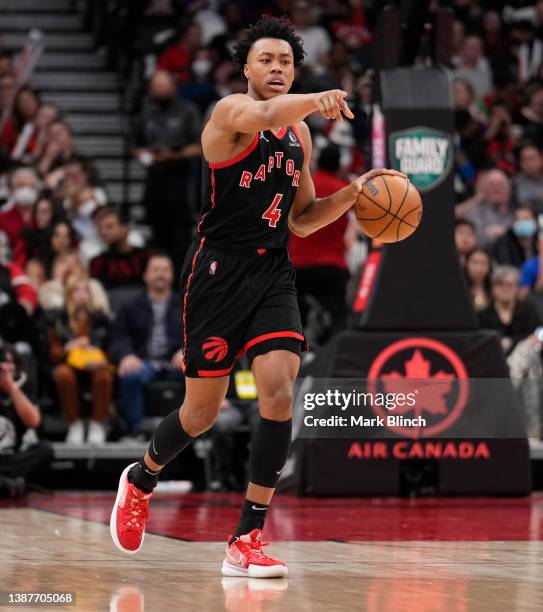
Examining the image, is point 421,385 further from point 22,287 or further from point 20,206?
point 20,206

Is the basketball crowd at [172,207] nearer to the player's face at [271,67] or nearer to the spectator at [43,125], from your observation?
the spectator at [43,125]

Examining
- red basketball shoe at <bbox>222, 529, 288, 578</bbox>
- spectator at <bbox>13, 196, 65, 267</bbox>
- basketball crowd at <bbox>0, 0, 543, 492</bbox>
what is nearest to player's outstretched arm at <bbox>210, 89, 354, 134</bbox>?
red basketball shoe at <bbox>222, 529, 288, 578</bbox>

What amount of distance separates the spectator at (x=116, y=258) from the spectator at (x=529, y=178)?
13.5ft

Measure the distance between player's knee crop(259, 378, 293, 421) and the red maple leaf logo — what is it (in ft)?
12.2

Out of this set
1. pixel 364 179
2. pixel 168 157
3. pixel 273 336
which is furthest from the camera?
pixel 168 157

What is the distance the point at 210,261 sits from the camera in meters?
6.22

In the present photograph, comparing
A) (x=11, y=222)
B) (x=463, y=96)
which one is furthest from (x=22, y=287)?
(x=463, y=96)

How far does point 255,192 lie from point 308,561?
1655mm

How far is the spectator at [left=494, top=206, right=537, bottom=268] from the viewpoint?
13469 mm

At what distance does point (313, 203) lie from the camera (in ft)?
21.2

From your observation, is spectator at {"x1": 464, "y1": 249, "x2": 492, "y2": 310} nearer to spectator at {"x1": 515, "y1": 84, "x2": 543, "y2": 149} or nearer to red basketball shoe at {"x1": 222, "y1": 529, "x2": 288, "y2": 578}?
spectator at {"x1": 515, "y1": 84, "x2": 543, "y2": 149}

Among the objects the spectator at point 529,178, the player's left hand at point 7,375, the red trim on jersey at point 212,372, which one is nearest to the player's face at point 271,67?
the red trim on jersey at point 212,372

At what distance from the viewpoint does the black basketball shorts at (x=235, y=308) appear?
20.0ft

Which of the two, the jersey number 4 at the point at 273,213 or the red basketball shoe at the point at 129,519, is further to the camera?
the red basketball shoe at the point at 129,519
